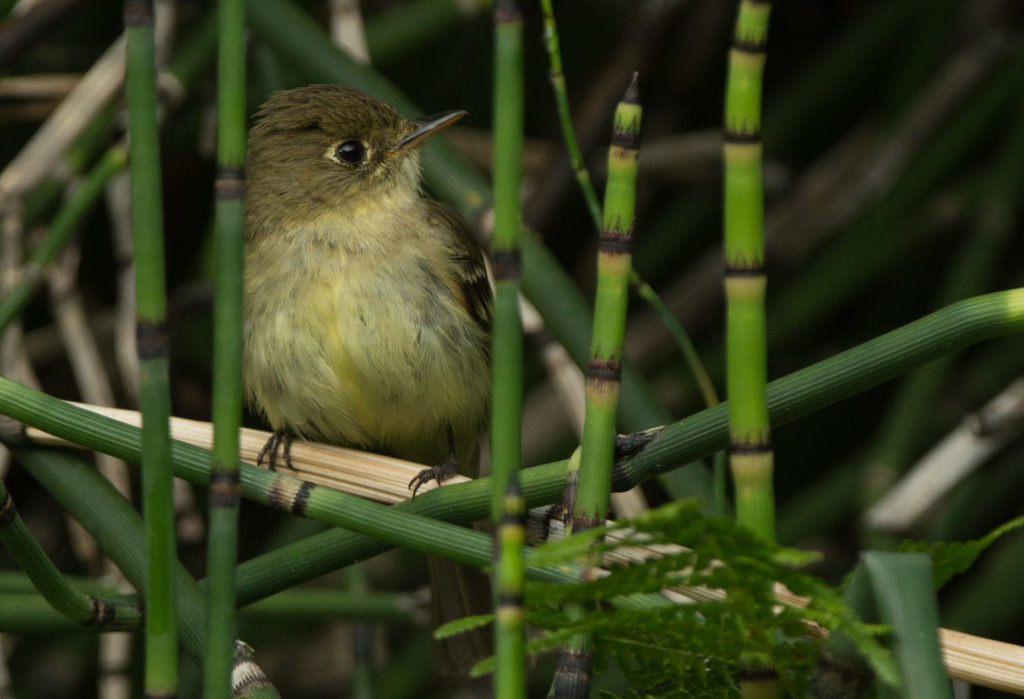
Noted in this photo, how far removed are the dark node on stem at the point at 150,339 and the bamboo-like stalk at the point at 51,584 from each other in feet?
1.38

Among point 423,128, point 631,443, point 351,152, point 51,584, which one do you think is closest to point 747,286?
point 631,443

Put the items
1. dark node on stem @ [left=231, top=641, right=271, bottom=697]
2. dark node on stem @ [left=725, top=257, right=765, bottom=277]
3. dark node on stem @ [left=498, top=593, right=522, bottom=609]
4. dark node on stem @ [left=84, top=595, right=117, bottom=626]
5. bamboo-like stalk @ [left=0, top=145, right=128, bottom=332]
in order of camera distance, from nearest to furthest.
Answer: dark node on stem @ [left=498, top=593, right=522, bottom=609]
dark node on stem @ [left=725, top=257, right=765, bottom=277]
dark node on stem @ [left=231, top=641, right=271, bottom=697]
dark node on stem @ [left=84, top=595, right=117, bottom=626]
bamboo-like stalk @ [left=0, top=145, right=128, bottom=332]

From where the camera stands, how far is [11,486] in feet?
12.8

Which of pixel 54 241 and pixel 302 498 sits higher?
pixel 54 241

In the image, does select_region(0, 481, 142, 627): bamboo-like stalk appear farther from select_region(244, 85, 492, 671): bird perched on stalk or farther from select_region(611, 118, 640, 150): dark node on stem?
select_region(611, 118, 640, 150): dark node on stem

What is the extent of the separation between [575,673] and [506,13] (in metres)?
0.70

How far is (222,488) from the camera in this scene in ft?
4.41

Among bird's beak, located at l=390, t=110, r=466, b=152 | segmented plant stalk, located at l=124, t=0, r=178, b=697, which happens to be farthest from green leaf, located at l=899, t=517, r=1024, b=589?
bird's beak, located at l=390, t=110, r=466, b=152

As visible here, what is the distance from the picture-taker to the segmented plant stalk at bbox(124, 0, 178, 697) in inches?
51.8

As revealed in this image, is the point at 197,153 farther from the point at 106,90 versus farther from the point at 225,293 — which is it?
Answer: the point at 225,293

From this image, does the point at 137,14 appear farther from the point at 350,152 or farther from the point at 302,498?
the point at 350,152

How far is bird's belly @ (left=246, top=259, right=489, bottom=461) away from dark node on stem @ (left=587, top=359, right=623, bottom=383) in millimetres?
1520

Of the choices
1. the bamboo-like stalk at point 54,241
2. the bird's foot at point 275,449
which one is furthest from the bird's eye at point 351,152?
the bird's foot at point 275,449

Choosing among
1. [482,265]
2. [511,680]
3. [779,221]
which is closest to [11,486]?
[482,265]
